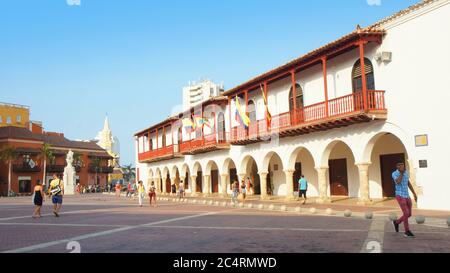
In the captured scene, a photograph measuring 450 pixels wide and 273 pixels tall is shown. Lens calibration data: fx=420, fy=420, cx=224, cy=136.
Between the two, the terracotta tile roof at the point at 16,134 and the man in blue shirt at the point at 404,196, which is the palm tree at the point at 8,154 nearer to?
the terracotta tile roof at the point at 16,134

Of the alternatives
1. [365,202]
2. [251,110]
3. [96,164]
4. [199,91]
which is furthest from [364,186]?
[199,91]

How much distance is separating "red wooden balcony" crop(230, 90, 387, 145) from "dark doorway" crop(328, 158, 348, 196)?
2.97 meters

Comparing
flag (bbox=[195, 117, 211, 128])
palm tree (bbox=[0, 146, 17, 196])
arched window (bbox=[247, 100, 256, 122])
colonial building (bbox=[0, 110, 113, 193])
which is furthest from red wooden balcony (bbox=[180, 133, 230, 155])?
colonial building (bbox=[0, 110, 113, 193])

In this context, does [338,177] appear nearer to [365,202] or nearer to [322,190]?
[322,190]

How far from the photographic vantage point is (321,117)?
19.3 m

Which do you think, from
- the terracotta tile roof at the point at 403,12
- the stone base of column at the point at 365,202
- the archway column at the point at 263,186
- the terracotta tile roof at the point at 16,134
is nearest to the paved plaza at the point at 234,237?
the stone base of column at the point at 365,202

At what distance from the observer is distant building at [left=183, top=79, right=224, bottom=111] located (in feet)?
432

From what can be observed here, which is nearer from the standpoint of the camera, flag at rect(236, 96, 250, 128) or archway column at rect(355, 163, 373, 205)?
archway column at rect(355, 163, 373, 205)

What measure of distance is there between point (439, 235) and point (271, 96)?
1626 cm

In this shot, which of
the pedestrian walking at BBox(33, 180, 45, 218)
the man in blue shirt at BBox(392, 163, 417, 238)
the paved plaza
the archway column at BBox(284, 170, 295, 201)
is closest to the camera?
the paved plaza

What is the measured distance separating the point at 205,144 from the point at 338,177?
1100 cm

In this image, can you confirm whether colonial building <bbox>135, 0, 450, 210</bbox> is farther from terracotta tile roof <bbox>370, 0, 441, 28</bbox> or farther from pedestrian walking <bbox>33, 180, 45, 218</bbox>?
pedestrian walking <bbox>33, 180, 45, 218</bbox>
